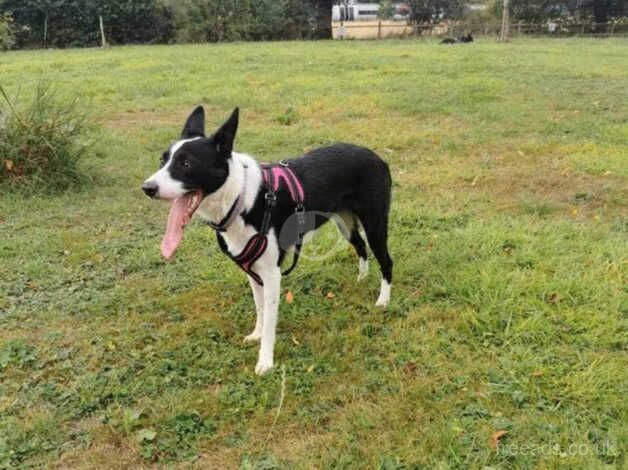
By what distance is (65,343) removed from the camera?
3.64m

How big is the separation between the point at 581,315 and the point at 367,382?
1.48 meters

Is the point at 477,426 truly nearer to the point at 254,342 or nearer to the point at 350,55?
the point at 254,342

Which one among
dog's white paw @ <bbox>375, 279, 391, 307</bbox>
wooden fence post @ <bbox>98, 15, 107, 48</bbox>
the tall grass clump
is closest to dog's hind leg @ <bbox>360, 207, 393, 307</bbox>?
dog's white paw @ <bbox>375, 279, 391, 307</bbox>

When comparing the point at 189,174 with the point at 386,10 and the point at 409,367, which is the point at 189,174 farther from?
the point at 386,10

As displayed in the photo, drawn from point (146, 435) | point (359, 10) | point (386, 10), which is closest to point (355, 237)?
point (146, 435)

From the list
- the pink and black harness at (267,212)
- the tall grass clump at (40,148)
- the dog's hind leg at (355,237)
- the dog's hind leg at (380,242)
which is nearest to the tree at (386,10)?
the tall grass clump at (40,148)

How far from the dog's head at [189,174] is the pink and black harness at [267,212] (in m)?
0.21

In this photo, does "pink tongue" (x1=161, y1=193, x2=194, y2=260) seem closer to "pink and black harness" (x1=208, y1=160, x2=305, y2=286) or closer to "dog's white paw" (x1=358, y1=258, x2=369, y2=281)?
"pink and black harness" (x1=208, y1=160, x2=305, y2=286)

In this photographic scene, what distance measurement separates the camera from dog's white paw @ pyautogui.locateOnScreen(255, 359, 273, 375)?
11.0 feet

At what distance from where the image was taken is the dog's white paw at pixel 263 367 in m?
3.34

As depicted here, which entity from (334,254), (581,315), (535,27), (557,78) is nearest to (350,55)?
(557,78)

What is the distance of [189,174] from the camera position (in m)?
2.86

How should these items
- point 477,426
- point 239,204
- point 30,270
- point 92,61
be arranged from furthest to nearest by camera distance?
point 92,61
point 30,270
point 239,204
point 477,426

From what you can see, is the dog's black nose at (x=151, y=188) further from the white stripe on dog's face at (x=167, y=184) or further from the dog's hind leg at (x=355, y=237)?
the dog's hind leg at (x=355, y=237)
